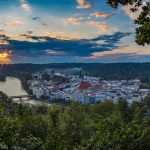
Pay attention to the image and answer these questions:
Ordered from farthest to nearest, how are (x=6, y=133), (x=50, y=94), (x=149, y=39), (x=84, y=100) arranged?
(x=50, y=94) → (x=84, y=100) → (x=6, y=133) → (x=149, y=39)

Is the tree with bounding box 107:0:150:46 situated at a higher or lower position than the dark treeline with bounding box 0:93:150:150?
higher

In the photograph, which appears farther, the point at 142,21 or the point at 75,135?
the point at 75,135

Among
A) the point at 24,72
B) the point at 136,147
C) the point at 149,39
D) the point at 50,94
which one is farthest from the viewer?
the point at 24,72

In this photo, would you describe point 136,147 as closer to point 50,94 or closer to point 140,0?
point 140,0

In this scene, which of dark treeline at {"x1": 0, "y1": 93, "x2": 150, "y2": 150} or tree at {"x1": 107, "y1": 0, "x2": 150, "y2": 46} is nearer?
tree at {"x1": 107, "y1": 0, "x2": 150, "y2": 46}

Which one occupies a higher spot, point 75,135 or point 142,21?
point 142,21

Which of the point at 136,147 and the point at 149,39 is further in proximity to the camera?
the point at 136,147

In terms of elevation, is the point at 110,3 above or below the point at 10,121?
above

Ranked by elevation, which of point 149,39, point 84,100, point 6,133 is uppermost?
point 149,39

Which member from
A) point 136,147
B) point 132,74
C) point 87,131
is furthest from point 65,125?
point 132,74

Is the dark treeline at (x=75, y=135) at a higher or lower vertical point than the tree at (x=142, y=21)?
lower

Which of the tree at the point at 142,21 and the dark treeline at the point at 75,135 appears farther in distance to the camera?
the dark treeline at the point at 75,135
